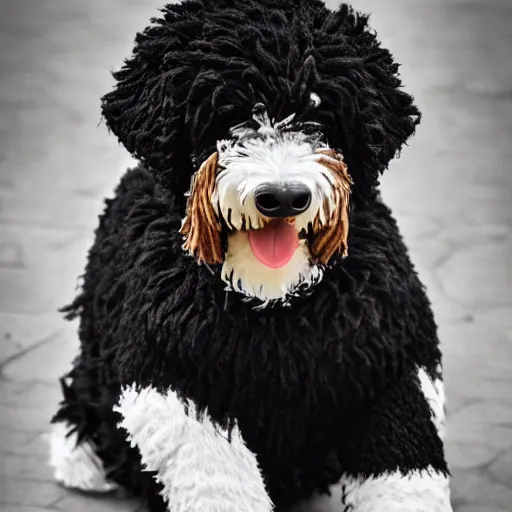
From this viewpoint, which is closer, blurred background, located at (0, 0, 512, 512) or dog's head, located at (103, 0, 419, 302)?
dog's head, located at (103, 0, 419, 302)

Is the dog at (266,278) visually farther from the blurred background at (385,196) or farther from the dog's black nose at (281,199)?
the blurred background at (385,196)

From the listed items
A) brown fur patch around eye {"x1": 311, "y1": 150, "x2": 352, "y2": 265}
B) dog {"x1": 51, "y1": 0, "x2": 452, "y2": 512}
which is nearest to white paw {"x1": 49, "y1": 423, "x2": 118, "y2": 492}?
dog {"x1": 51, "y1": 0, "x2": 452, "y2": 512}

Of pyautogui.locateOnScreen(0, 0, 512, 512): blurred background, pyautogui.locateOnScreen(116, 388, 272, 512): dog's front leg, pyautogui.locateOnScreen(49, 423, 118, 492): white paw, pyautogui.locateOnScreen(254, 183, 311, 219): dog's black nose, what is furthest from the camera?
pyautogui.locateOnScreen(0, 0, 512, 512): blurred background

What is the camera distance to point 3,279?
4.45m

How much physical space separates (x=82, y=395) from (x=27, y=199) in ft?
5.77

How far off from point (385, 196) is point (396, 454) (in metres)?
2.12

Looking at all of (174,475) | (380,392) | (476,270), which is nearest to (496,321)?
(476,270)

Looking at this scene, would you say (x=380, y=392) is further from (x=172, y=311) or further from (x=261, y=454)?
(x=172, y=311)

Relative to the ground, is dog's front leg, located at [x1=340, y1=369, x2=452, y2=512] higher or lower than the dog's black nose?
lower

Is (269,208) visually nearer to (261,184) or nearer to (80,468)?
(261,184)

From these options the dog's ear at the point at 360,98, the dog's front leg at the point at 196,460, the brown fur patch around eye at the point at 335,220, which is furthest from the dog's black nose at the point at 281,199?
the dog's front leg at the point at 196,460

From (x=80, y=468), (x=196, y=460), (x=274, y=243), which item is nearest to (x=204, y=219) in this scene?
(x=274, y=243)

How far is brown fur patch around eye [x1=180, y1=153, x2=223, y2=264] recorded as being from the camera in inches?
101

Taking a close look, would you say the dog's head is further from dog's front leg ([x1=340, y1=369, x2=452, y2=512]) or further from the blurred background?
the blurred background
